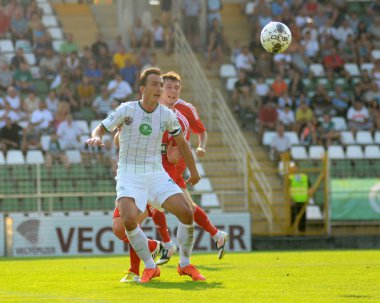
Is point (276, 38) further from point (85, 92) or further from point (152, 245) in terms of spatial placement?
point (85, 92)

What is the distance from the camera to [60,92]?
26.6 m

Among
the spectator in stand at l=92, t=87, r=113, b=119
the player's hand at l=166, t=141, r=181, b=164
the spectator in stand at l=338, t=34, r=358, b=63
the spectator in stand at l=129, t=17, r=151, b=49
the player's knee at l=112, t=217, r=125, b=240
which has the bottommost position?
the player's knee at l=112, t=217, r=125, b=240

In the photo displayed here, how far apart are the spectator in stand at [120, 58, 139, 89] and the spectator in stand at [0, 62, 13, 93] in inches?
108

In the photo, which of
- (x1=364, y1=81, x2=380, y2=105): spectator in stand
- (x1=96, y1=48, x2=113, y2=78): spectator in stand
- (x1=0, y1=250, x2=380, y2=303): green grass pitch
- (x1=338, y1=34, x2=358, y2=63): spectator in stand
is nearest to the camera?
(x1=0, y1=250, x2=380, y2=303): green grass pitch

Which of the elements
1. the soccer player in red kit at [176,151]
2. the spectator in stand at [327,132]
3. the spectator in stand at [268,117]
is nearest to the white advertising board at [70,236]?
the spectator in stand at [268,117]

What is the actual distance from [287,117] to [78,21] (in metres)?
7.22

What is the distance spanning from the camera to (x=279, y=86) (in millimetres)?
28516

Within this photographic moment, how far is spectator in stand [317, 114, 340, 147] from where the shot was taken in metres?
27.2

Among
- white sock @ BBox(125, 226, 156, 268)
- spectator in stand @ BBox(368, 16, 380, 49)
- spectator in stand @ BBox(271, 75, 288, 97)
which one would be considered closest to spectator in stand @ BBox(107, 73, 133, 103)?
spectator in stand @ BBox(271, 75, 288, 97)

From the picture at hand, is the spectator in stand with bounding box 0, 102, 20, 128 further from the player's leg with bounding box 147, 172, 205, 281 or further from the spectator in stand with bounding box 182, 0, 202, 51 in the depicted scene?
the player's leg with bounding box 147, 172, 205, 281

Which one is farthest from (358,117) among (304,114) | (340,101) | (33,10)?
(33,10)

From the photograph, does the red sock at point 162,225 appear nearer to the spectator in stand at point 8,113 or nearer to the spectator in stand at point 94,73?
the spectator in stand at point 8,113

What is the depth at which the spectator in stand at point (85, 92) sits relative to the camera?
88.1ft

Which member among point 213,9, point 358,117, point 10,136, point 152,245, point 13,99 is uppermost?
point 213,9
